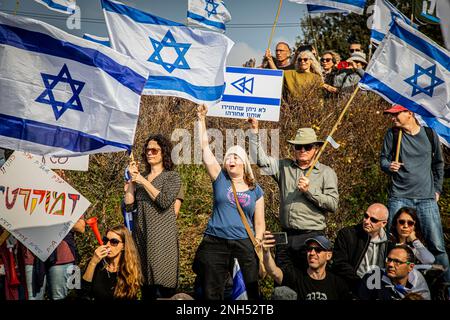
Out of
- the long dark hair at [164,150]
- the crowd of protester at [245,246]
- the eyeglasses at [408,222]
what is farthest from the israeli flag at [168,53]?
the eyeglasses at [408,222]

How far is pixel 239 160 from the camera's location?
887 centimetres

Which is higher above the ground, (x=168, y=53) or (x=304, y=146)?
(x=168, y=53)

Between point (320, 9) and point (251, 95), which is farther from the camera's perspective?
point (320, 9)

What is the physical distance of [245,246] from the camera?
871 centimetres

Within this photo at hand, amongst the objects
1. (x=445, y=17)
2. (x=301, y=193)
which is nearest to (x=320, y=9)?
(x=445, y=17)

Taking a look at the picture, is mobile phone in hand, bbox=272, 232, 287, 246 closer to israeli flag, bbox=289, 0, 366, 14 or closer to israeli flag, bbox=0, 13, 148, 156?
israeli flag, bbox=0, 13, 148, 156

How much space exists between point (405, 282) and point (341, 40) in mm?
16188

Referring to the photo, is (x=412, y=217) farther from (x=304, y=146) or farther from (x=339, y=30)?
(x=339, y=30)

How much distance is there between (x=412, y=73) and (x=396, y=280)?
2.42 m

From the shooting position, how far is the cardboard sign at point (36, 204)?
8.55 meters

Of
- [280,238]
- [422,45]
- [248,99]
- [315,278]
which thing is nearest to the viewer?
[280,238]

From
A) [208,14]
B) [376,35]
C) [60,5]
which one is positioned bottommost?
[376,35]
